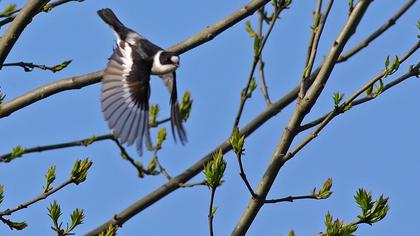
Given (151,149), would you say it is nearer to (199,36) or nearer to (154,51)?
(154,51)

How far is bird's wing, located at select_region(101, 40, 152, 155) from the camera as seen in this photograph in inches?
169

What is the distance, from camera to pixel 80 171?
133 inches

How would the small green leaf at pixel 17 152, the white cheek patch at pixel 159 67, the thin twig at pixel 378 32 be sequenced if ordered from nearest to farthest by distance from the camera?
the small green leaf at pixel 17 152 → the thin twig at pixel 378 32 → the white cheek patch at pixel 159 67

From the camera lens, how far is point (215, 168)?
9.75 ft

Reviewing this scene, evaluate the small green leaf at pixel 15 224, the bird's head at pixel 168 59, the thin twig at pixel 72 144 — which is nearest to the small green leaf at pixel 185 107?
the bird's head at pixel 168 59

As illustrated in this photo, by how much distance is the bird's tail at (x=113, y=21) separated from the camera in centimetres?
566

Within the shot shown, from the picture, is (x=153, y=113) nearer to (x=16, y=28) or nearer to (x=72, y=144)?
(x=72, y=144)

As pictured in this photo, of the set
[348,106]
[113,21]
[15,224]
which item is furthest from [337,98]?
[113,21]

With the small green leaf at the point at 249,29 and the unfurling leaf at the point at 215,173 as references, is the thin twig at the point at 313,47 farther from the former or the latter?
the small green leaf at the point at 249,29

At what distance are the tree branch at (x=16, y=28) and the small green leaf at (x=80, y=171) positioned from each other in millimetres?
544

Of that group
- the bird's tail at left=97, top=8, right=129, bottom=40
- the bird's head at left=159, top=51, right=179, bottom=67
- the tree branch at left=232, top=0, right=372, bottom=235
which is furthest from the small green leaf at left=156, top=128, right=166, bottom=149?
the tree branch at left=232, top=0, right=372, bottom=235

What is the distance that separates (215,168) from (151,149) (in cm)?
221

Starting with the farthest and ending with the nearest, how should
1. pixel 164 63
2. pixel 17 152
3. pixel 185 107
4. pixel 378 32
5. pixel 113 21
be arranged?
pixel 113 21 < pixel 185 107 < pixel 164 63 < pixel 378 32 < pixel 17 152

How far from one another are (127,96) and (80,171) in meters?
1.42
